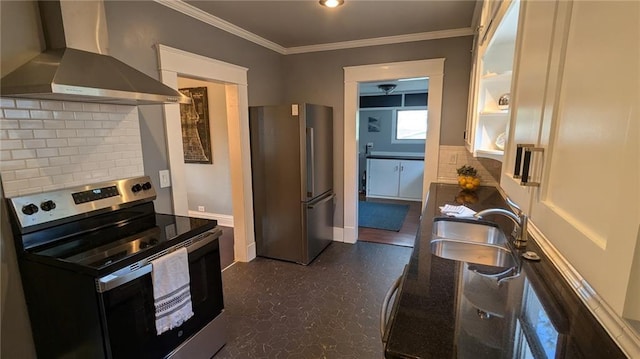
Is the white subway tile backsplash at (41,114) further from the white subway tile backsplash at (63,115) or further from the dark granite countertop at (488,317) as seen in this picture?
the dark granite countertop at (488,317)

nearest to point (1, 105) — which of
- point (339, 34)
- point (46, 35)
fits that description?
point (46, 35)

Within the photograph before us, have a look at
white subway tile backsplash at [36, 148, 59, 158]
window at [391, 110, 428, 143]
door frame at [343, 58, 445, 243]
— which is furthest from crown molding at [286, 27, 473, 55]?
window at [391, 110, 428, 143]

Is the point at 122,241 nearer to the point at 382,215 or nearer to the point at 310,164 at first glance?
the point at 310,164

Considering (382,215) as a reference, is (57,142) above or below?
above

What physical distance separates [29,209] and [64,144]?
38 cm

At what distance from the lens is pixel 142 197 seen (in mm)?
2016

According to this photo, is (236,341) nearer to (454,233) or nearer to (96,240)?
(96,240)

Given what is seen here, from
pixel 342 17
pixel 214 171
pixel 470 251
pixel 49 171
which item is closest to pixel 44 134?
pixel 49 171

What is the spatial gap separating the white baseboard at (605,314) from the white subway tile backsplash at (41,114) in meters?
2.19

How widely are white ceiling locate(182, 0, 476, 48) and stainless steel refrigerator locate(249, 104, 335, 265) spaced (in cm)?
75

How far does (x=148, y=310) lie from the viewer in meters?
1.46

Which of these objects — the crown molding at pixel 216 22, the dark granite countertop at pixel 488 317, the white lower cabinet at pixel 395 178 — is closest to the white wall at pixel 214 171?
the crown molding at pixel 216 22

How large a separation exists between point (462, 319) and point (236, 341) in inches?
67.2

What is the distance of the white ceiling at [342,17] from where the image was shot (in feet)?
7.69
